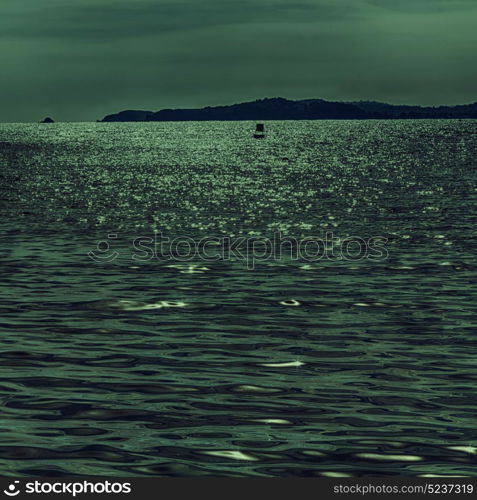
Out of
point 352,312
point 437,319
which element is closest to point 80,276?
point 352,312

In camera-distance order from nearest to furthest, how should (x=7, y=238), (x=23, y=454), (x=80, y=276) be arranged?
(x=23, y=454)
(x=80, y=276)
(x=7, y=238)

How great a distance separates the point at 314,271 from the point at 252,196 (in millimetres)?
47908

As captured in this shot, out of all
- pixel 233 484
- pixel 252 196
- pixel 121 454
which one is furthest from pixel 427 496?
pixel 252 196

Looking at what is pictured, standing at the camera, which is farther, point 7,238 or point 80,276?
point 7,238

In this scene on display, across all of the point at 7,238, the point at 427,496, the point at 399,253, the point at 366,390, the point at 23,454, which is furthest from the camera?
the point at 7,238

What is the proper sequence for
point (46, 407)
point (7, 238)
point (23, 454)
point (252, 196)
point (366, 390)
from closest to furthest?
point (23, 454) → point (46, 407) → point (366, 390) → point (7, 238) → point (252, 196)

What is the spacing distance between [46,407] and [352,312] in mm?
12392

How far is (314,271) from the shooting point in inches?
1470

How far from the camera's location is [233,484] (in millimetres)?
13477

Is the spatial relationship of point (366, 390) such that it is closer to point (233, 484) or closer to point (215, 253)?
point (233, 484)

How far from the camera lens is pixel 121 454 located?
15297 millimetres

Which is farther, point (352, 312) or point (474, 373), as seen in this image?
point (352, 312)

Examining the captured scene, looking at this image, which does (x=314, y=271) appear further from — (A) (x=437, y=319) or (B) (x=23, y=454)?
(B) (x=23, y=454)

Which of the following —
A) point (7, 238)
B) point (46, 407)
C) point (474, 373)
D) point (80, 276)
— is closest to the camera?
point (46, 407)
